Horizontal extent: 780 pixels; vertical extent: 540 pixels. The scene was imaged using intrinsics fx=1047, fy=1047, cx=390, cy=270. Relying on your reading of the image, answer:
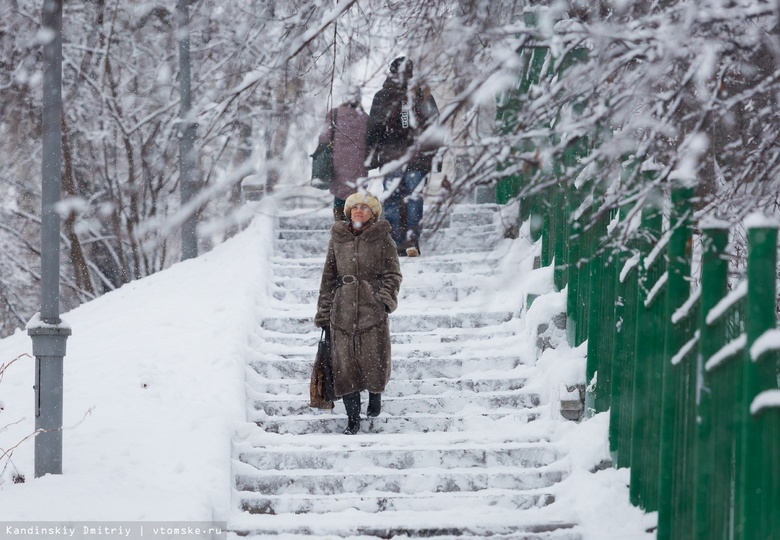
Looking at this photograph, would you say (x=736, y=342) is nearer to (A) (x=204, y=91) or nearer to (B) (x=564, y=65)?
(B) (x=564, y=65)

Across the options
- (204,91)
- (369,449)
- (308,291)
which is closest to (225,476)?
(369,449)

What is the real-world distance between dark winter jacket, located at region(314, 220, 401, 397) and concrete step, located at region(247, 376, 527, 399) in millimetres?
592

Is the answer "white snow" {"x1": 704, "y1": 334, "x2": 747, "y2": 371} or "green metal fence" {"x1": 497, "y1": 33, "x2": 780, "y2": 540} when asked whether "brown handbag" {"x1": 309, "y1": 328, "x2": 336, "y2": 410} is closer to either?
"green metal fence" {"x1": 497, "y1": 33, "x2": 780, "y2": 540}

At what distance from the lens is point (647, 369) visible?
514 centimetres

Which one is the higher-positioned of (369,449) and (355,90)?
(355,90)

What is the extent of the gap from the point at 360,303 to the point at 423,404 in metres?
0.91

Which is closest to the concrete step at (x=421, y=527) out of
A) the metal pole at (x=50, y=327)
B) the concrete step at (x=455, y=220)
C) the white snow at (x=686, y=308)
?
the metal pole at (x=50, y=327)

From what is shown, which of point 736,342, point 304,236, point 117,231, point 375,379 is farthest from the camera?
point 117,231

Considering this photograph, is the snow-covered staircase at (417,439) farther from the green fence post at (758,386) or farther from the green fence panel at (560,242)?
the green fence post at (758,386)

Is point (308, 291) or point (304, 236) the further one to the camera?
point (304, 236)

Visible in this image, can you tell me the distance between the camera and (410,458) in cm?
636

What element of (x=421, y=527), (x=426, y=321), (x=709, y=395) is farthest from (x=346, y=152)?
(x=709, y=395)

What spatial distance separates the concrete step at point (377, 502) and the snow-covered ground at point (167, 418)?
158 millimetres

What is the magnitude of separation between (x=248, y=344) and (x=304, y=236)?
330cm
